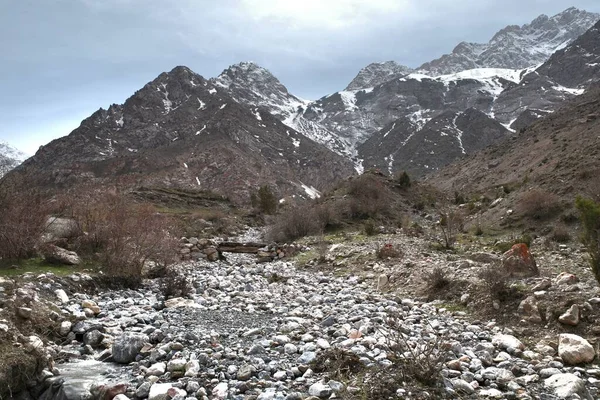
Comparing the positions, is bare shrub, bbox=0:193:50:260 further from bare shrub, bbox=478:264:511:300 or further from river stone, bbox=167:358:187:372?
bare shrub, bbox=478:264:511:300

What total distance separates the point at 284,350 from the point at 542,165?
49.5 m

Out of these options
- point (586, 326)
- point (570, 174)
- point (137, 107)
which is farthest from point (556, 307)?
point (137, 107)

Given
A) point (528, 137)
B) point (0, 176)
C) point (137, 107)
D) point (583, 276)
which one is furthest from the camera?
point (137, 107)

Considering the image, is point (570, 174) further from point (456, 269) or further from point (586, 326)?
point (586, 326)

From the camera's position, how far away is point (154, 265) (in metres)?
14.7

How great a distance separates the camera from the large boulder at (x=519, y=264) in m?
9.62

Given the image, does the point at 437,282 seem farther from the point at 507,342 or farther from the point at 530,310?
the point at 507,342

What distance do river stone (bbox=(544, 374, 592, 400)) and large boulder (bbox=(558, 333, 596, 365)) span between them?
2.17 ft

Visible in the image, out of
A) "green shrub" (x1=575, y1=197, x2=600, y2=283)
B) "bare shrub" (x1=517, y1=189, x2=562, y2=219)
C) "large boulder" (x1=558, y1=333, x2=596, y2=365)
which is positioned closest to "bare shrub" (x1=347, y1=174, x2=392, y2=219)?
"bare shrub" (x1=517, y1=189, x2=562, y2=219)

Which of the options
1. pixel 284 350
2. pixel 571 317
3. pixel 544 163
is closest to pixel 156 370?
pixel 284 350

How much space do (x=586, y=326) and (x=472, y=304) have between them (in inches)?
89.2

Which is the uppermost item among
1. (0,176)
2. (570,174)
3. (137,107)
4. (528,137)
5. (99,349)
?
(137,107)

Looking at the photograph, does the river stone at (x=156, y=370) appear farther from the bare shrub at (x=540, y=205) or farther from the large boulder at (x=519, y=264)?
the bare shrub at (x=540, y=205)

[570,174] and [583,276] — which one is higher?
[570,174]
